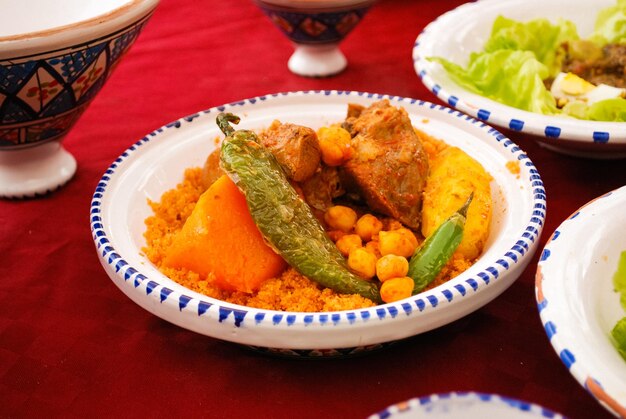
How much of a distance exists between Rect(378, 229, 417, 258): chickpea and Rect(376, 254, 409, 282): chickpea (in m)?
0.05

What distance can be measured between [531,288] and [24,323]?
1.04 metres

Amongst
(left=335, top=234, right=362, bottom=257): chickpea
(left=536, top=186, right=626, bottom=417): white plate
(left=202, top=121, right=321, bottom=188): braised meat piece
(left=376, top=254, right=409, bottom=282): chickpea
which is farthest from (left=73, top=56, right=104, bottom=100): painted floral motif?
(left=536, top=186, right=626, bottom=417): white plate

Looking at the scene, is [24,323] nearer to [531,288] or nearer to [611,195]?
[531,288]

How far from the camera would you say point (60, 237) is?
5.37 feet

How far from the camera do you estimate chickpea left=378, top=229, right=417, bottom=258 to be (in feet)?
4.11

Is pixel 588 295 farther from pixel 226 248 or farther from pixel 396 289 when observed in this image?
pixel 226 248

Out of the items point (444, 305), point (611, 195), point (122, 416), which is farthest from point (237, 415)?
point (611, 195)

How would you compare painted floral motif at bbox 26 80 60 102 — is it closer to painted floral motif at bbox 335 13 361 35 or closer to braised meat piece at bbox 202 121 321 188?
braised meat piece at bbox 202 121 321 188

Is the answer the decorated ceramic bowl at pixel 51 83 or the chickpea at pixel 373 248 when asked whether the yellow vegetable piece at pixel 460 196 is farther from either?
the decorated ceramic bowl at pixel 51 83

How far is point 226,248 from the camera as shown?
124cm

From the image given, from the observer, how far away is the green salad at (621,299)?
951 mm

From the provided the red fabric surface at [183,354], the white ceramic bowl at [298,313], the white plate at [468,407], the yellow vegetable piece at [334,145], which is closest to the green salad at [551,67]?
the red fabric surface at [183,354]

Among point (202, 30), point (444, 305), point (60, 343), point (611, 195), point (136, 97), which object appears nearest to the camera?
point (444, 305)

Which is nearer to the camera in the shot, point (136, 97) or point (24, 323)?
point (24, 323)
